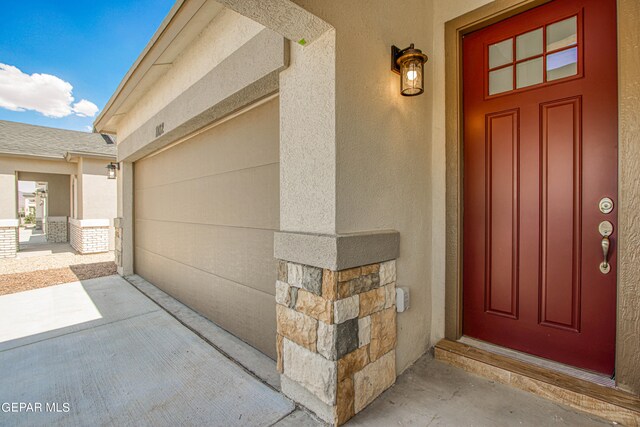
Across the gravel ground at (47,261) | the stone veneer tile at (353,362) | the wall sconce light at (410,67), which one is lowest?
the gravel ground at (47,261)

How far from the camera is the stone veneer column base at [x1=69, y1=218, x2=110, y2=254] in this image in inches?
325

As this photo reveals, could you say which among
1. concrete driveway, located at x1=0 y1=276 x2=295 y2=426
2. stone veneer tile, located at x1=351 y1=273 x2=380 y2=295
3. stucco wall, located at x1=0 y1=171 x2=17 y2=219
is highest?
stucco wall, located at x1=0 y1=171 x2=17 y2=219

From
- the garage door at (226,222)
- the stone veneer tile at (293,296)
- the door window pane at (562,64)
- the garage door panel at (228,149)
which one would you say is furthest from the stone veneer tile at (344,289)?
the door window pane at (562,64)

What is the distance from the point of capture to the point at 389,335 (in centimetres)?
180

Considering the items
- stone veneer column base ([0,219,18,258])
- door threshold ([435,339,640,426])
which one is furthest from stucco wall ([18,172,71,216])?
door threshold ([435,339,640,426])

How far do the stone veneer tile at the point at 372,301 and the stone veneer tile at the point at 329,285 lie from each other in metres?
0.22

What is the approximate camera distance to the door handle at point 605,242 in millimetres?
1629

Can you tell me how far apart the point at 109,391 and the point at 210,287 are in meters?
1.35

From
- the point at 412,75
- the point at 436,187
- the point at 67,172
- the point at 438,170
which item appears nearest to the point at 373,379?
the point at 436,187

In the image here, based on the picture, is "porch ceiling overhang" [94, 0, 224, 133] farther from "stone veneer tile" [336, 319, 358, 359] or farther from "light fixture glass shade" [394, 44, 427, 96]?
"stone veneer tile" [336, 319, 358, 359]

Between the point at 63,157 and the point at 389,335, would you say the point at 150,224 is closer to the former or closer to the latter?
the point at 389,335

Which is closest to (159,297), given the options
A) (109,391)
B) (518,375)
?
(109,391)

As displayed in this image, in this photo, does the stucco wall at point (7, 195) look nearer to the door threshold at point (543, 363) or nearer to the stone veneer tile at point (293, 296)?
the stone veneer tile at point (293, 296)

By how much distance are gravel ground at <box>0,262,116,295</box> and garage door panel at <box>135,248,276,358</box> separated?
2.11m
